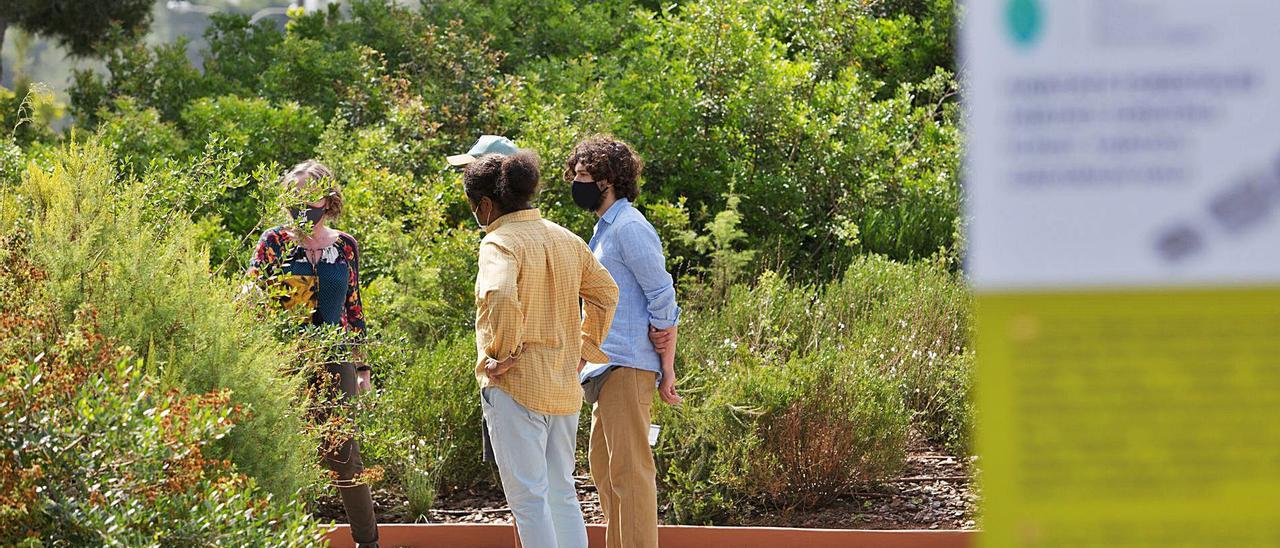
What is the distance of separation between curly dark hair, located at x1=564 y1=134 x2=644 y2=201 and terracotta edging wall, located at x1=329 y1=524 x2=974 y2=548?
5.24ft

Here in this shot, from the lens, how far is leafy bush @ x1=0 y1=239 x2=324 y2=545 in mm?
3352

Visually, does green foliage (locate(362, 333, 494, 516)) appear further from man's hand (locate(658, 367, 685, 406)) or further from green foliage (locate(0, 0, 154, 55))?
green foliage (locate(0, 0, 154, 55))

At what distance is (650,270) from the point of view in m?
4.86

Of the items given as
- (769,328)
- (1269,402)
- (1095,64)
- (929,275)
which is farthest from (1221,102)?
(929,275)

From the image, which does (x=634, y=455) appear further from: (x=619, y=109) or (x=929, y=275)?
(x=619, y=109)

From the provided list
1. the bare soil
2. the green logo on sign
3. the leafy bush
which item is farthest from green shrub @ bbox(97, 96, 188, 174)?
the green logo on sign

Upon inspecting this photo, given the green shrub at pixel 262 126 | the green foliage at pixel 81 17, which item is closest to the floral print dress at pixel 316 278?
the green shrub at pixel 262 126

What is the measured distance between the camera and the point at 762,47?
10430mm

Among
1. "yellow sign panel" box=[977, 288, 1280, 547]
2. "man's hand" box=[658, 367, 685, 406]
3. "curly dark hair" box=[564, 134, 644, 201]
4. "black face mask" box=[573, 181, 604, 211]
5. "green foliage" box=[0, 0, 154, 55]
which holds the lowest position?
"man's hand" box=[658, 367, 685, 406]

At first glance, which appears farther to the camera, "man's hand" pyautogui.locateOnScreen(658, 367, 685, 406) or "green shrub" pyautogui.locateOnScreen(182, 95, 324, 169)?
"green shrub" pyautogui.locateOnScreen(182, 95, 324, 169)

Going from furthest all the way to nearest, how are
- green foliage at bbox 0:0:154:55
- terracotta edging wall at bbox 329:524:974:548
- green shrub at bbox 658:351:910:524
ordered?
green foliage at bbox 0:0:154:55
green shrub at bbox 658:351:910:524
terracotta edging wall at bbox 329:524:974:548

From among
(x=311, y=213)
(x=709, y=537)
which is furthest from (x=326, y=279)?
(x=709, y=537)

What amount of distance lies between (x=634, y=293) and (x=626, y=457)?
0.56 metres

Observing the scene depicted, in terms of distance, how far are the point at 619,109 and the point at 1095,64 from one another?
30.4ft
